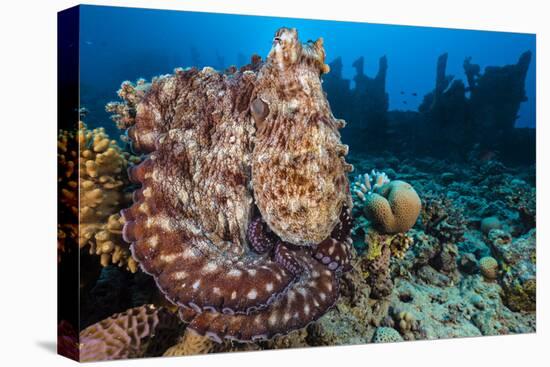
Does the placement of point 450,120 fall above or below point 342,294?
above

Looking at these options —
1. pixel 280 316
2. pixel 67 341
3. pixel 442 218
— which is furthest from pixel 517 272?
pixel 67 341

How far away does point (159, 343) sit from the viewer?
4855mm

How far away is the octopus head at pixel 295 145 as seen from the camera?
4.45 m

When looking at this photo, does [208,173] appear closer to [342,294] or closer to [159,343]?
[159,343]

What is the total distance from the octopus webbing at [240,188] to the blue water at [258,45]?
0.39 m

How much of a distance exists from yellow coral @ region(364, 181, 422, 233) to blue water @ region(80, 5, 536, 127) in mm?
861

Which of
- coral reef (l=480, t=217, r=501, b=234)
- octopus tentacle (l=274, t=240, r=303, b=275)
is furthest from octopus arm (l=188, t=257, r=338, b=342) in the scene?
coral reef (l=480, t=217, r=501, b=234)

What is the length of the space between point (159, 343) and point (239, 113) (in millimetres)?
2070

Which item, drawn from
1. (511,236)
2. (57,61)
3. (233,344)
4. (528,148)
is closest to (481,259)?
(511,236)

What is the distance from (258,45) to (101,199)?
6.36ft

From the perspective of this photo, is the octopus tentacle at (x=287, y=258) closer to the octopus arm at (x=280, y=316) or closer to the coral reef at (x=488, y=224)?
the octopus arm at (x=280, y=316)

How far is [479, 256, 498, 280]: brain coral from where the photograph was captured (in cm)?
632

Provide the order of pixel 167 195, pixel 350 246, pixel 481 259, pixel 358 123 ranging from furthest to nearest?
1. pixel 481 259
2. pixel 358 123
3. pixel 350 246
4. pixel 167 195

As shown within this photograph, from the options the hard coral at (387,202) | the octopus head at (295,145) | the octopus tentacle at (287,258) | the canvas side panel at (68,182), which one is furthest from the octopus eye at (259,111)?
the hard coral at (387,202)
